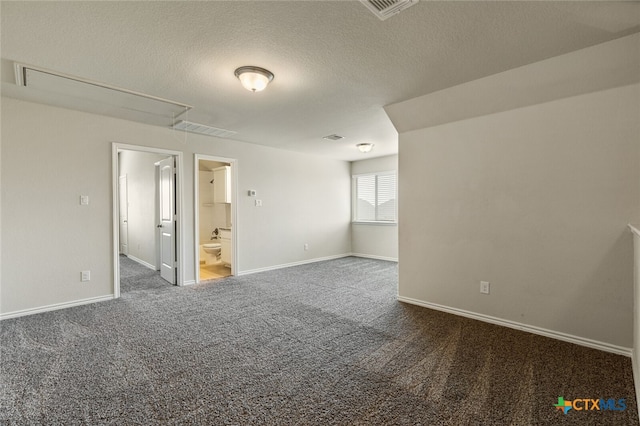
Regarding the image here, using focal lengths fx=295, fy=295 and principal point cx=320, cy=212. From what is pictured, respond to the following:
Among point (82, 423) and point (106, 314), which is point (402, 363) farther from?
point (106, 314)

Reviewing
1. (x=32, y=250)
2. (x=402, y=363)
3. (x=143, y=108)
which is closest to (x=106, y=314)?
(x=32, y=250)

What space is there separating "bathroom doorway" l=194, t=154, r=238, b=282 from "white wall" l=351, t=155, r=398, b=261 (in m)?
3.10

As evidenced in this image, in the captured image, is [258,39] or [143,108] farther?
[143,108]

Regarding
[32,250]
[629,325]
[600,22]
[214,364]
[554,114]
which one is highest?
[600,22]

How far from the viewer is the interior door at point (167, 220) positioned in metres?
4.74

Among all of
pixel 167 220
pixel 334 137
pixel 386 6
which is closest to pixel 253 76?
pixel 386 6

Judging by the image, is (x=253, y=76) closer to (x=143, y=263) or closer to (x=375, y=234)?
(x=375, y=234)

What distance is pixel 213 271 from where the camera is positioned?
590cm

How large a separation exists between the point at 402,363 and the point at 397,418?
0.64 metres

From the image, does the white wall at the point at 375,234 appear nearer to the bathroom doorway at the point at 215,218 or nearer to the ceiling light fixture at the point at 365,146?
the ceiling light fixture at the point at 365,146

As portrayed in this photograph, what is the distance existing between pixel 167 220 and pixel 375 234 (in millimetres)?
4436

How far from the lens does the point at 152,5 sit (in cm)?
182

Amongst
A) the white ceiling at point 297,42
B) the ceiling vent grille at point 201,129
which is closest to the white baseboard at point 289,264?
the ceiling vent grille at point 201,129

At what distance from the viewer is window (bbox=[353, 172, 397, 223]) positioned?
22.5 ft
